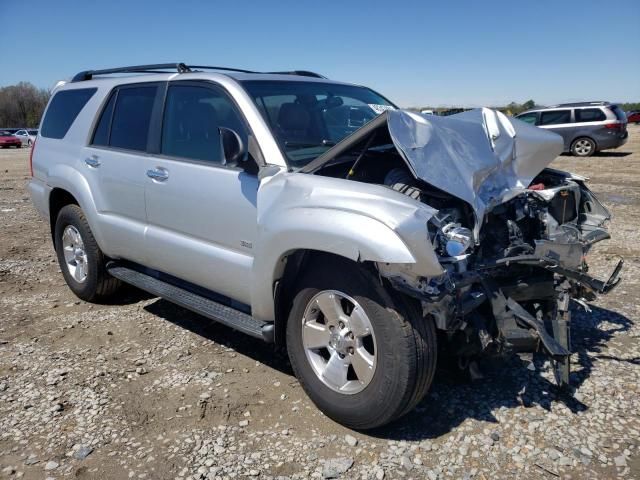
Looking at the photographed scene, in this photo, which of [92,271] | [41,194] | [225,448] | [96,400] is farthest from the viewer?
[41,194]

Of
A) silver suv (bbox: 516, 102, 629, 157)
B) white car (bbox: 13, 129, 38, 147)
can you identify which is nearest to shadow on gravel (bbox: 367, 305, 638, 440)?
silver suv (bbox: 516, 102, 629, 157)

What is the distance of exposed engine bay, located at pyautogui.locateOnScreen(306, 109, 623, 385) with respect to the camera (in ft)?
8.58

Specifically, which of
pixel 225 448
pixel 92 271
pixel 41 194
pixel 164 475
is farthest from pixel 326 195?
pixel 41 194

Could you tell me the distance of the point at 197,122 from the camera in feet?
12.2

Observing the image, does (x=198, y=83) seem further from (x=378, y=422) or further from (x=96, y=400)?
(x=378, y=422)

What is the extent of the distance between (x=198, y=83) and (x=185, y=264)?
4.19 feet

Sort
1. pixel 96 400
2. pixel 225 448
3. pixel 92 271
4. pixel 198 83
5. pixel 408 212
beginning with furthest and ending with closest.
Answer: pixel 92 271, pixel 198 83, pixel 96 400, pixel 225 448, pixel 408 212

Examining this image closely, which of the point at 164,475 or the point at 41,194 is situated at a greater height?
the point at 41,194

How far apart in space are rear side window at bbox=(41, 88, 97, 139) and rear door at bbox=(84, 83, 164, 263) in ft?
1.46

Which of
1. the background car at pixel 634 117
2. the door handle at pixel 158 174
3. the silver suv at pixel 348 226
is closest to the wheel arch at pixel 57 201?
the silver suv at pixel 348 226

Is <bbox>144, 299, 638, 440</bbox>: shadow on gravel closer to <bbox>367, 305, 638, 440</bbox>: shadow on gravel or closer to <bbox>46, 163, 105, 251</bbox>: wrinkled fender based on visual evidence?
<bbox>367, 305, 638, 440</bbox>: shadow on gravel

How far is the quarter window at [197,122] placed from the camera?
3.51 metres

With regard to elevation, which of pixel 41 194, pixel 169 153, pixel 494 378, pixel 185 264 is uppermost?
pixel 169 153

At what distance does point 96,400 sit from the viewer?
130 inches
